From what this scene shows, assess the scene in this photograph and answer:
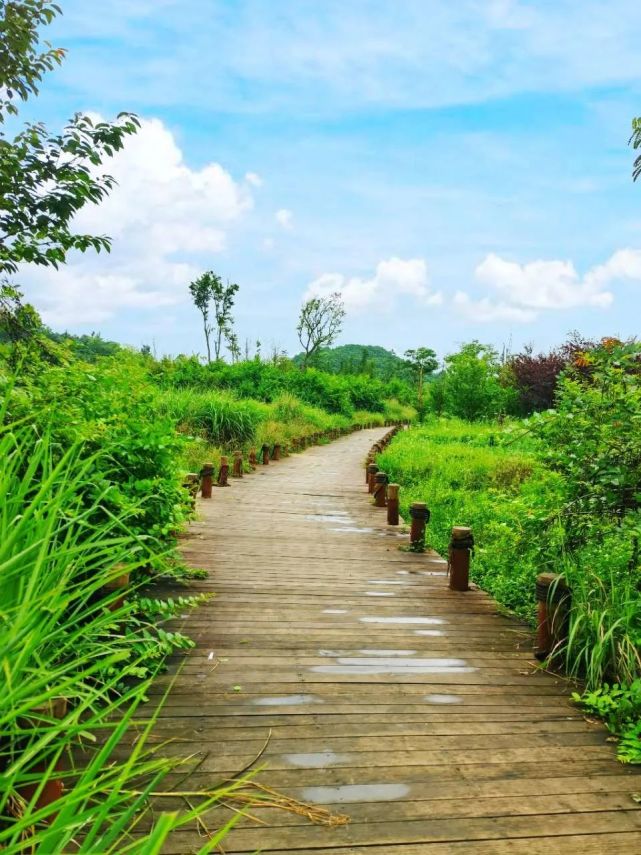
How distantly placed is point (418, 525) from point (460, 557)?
145 cm

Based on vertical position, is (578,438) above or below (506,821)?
above

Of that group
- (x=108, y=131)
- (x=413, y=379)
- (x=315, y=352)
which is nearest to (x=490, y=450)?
(x=108, y=131)

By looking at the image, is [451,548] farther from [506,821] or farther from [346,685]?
[506,821]

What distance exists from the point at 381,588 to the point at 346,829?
3.19 metres

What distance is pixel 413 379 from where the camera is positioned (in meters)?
48.9

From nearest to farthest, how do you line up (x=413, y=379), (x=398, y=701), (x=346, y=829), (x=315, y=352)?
(x=346, y=829) < (x=398, y=701) < (x=315, y=352) < (x=413, y=379)

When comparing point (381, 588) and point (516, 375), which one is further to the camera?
point (516, 375)

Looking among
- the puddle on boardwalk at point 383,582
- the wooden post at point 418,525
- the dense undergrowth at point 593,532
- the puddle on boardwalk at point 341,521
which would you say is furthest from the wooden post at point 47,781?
the puddle on boardwalk at point 341,521

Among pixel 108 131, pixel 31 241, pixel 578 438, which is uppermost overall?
pixel 108 131

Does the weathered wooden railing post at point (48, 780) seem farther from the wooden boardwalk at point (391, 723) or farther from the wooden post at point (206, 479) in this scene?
the wooden post at point (206, 479)

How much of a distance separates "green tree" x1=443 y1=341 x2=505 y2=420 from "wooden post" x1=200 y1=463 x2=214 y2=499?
1717cm

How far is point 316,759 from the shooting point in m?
2.63

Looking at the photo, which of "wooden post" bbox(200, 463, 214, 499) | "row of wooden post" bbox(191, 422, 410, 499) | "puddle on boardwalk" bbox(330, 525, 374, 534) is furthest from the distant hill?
"puddle on boardwalk" bbox(330, 525, 374, 534)

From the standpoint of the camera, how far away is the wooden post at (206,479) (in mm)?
9938
